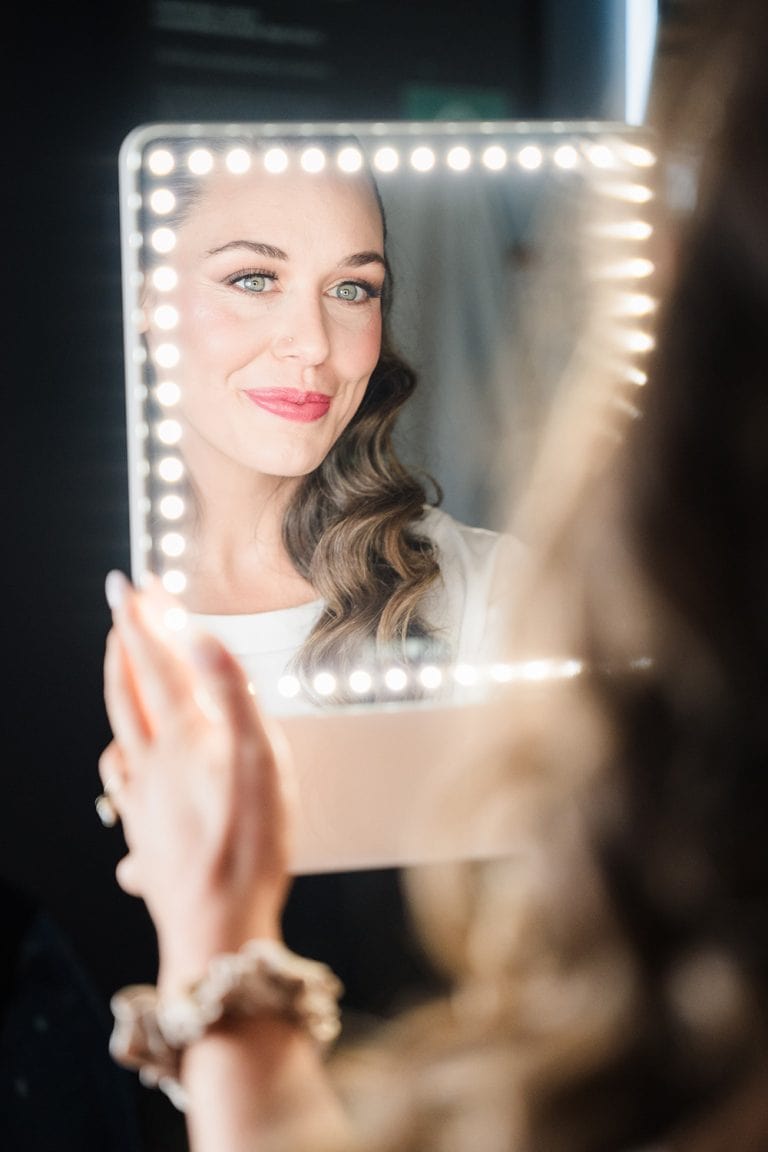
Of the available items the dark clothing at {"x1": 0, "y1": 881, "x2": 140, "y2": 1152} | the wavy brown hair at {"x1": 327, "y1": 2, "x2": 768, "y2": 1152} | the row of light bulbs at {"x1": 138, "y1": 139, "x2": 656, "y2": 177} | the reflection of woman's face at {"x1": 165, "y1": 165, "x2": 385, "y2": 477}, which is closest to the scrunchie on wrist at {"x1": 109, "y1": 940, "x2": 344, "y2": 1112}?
the wavy brown hair at {"x1": 327, "y1": 2, "x2": 768, "y2": 1152}

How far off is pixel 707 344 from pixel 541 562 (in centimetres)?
21

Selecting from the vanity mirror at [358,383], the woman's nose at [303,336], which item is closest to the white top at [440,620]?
the vanity mirror at [358,383]

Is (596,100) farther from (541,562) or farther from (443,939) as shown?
(443,939)

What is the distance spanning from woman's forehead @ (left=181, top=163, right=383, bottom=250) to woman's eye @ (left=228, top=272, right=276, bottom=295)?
0.02 meters

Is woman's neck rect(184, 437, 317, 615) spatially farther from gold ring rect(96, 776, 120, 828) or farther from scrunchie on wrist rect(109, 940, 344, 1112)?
scrunchie on wrist rect(109, 940, 344, 1112)

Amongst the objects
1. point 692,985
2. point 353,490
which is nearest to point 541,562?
point 353,490

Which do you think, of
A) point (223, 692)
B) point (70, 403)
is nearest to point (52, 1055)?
point (223, 692)

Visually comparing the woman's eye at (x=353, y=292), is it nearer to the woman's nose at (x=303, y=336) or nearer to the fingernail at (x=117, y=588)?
the woman's nose at (x=303, y=336)

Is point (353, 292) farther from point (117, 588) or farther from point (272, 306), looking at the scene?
point (117, 588)

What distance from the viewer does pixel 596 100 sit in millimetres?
629

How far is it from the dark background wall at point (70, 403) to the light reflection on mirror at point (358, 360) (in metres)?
0.04

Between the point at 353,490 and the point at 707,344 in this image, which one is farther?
the point at 353,490

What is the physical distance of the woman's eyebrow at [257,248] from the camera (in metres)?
0.56

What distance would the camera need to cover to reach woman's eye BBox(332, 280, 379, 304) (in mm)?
566
